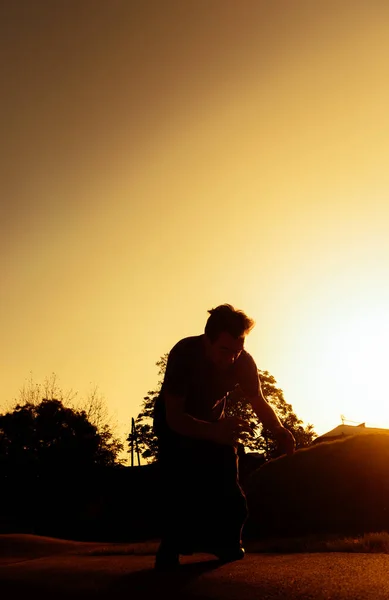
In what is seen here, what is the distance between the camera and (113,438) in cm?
4444

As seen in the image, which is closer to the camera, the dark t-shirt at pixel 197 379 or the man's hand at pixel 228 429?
the man's hand at pixel 228 429

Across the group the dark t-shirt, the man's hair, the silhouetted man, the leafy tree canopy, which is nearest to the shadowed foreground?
the silhouetted man

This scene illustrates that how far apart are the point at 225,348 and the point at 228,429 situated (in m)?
0.63

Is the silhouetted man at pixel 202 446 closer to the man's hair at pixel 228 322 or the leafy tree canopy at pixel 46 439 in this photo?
the man's hair at pixel 228 322

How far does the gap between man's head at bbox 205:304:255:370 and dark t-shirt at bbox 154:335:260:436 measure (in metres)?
0.11

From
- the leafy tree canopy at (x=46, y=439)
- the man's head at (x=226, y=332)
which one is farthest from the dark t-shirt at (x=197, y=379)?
the leafy tree canopy at (x=46, y=439)

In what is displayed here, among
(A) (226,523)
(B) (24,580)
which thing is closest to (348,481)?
(A) (226,523)

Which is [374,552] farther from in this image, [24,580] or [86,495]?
[86,495]

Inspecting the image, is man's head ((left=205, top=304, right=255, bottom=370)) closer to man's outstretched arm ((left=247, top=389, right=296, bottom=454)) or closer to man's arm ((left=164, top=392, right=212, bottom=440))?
man's arm ((left=164, top=392, right=212, bottom=440))

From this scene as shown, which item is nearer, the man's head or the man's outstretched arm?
the man's head

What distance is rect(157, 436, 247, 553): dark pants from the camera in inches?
157

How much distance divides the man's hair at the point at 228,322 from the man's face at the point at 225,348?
3cm

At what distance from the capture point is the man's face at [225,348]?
418 cm

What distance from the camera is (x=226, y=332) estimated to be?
4156mm
